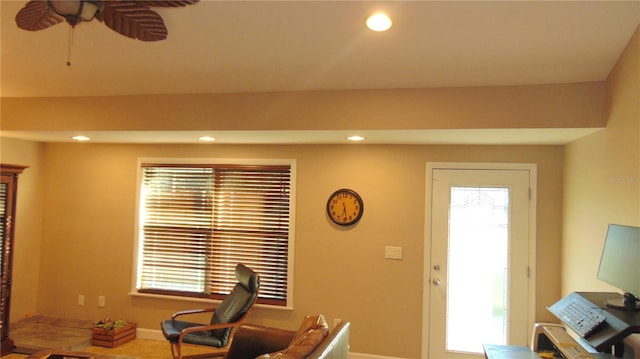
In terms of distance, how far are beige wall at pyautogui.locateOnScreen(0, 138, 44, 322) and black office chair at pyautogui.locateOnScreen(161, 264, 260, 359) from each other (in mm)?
2100

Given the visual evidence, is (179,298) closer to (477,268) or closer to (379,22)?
(477,268)

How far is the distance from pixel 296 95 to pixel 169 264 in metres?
2.59

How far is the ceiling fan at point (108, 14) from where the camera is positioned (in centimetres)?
168

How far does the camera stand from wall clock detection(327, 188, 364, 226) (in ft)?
13.9

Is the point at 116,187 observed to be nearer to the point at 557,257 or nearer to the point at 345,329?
the point at 345,329

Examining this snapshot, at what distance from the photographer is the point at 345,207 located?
4262mm

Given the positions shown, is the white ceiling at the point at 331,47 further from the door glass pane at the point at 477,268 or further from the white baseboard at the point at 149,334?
the white baseboard at the point at 149,334

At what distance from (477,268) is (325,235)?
1520mm

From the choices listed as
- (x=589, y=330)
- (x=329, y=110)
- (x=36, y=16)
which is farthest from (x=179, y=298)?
(x=589, y=330)

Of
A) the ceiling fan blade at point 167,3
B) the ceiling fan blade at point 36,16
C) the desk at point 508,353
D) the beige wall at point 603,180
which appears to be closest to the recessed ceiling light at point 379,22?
the ceiling fan blade at point 167,3

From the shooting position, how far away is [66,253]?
16.1ft

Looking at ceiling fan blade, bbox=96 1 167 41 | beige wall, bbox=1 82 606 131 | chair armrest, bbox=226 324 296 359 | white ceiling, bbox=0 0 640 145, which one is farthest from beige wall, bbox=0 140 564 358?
ceiling fan blade, bbox=96 1 167 41

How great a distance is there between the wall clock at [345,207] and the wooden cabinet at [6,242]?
310 centimetres

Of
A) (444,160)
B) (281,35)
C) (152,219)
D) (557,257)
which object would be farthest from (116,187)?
(557,257)
